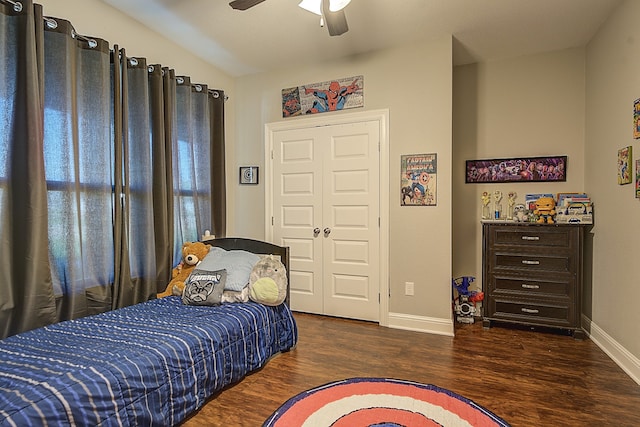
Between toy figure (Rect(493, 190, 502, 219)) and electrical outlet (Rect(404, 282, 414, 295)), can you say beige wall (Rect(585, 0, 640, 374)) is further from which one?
electrical outlet (Rect(404, 282, 414, 295))

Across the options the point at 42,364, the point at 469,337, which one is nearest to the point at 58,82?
the point at 42,364

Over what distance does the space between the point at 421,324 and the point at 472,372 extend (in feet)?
2.98

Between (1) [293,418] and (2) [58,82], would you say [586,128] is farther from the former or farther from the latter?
(2) [58,82]

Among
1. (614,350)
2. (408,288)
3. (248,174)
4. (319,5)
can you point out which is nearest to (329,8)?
(319,5)

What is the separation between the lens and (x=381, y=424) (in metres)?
1.78

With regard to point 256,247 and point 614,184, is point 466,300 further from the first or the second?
point 256,247

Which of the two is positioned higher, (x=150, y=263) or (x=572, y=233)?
(x=572, y=233)

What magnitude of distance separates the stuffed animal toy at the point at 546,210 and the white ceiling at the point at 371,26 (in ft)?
4.79

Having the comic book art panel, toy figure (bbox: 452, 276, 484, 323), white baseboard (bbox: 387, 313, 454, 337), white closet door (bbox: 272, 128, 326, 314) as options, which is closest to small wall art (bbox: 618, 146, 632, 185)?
toy figure (bbox: 452, 276, 484, 323)

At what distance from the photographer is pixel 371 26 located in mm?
2975

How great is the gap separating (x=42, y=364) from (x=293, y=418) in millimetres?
1170

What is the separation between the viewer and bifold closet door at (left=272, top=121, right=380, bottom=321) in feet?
11.5

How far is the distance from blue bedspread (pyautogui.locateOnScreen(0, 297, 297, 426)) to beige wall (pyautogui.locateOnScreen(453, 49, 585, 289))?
7.90 ft

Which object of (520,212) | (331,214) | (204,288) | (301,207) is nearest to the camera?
(204,288)
